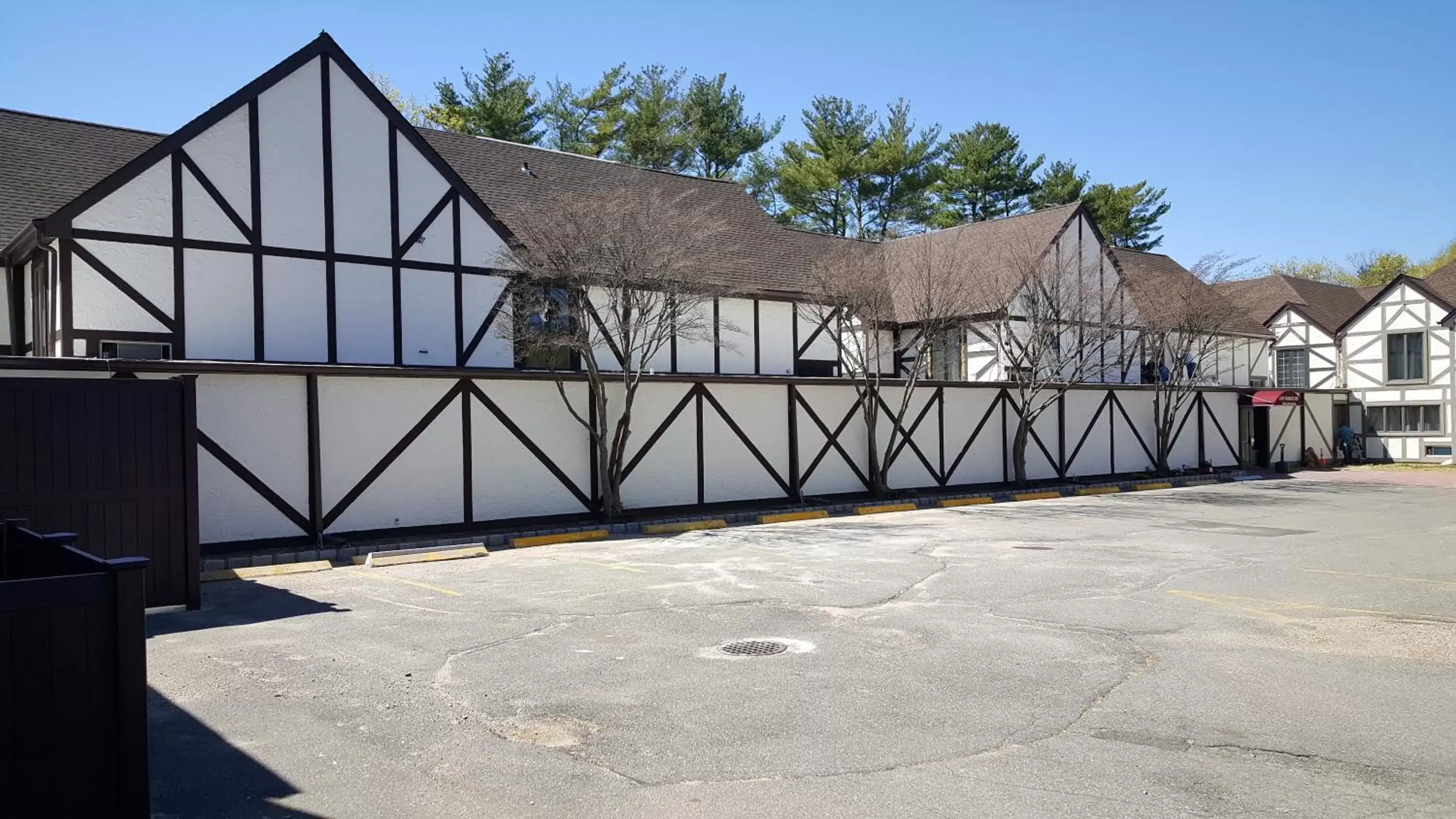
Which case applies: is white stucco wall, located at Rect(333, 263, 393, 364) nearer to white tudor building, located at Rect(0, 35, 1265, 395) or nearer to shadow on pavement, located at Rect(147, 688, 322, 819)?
white tudor building, located at Rect(0, 35, 1265, 395)

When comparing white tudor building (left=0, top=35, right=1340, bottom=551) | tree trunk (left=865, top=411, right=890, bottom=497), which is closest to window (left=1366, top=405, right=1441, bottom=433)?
white tudor building (left=0, top=35, right=1340, bottom=551)

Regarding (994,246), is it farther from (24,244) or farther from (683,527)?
(24,244)

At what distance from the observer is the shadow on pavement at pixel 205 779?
16.8ft

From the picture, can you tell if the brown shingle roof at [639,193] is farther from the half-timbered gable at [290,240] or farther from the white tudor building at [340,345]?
the half-timbered gable at [290,240]

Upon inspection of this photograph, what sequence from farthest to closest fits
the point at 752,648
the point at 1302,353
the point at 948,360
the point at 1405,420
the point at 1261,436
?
the point at 1302,353
the point at 1405,420
the point at 1261,436
the point at 948,360
the point at 752,648

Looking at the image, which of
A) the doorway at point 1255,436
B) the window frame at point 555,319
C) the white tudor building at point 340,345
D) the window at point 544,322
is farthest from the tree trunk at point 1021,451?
the doorway at point 1255,436

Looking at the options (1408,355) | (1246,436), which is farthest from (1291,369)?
(1246,436)

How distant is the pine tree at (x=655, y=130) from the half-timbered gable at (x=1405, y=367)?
30.4m

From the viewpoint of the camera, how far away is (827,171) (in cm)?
4716

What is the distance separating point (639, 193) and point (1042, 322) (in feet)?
39.2

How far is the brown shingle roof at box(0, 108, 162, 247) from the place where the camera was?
2005cm

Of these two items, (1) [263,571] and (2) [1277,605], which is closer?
(2) [1277,605]

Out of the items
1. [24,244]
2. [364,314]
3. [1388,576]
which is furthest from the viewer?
[364,314]

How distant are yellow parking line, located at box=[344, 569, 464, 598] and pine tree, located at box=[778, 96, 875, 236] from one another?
121 ft
